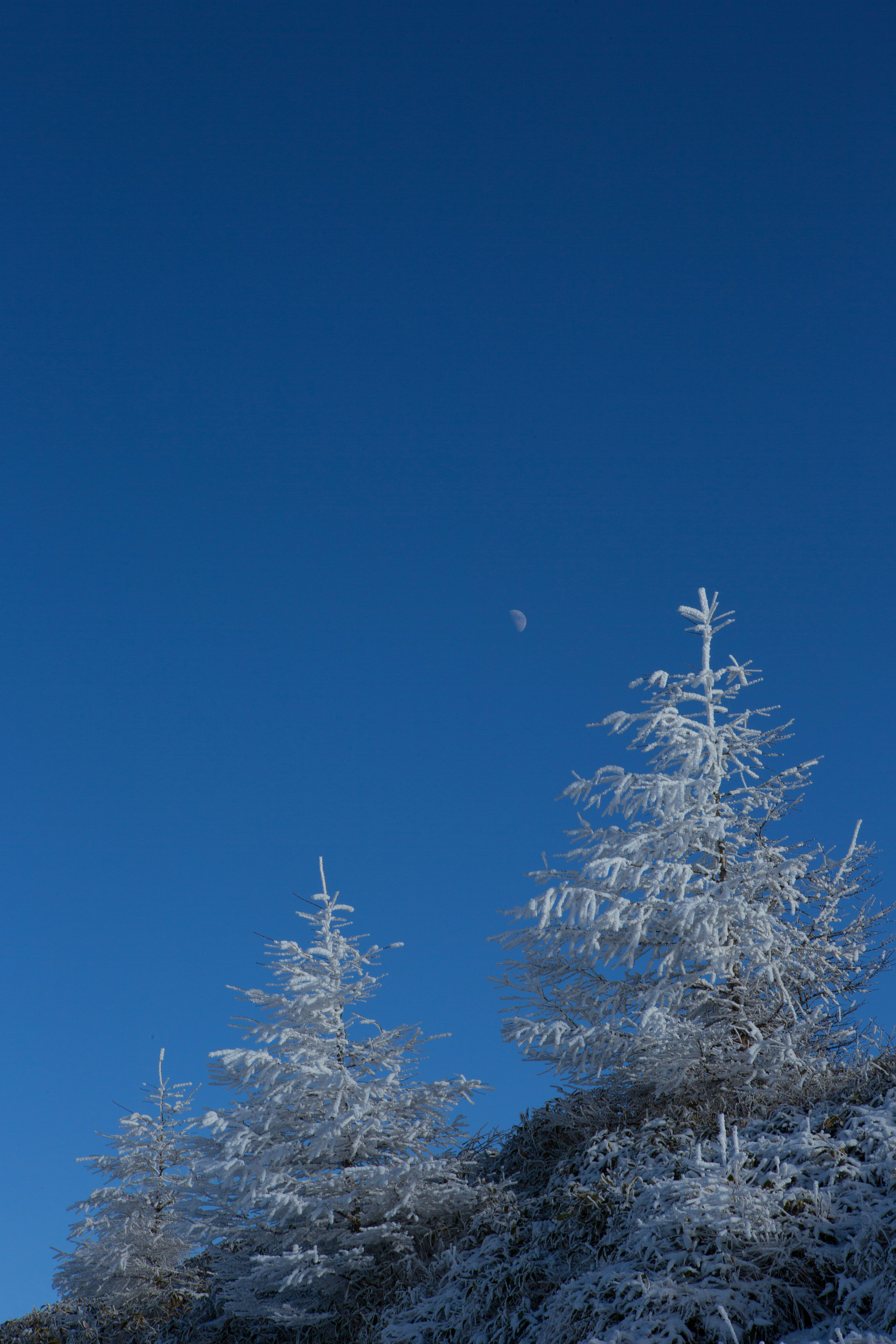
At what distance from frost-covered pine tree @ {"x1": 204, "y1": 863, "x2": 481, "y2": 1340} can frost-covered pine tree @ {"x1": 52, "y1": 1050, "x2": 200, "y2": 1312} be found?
13.0 ft

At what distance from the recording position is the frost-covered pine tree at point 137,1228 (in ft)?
55.5

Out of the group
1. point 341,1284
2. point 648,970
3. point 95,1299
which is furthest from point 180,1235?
point 648,970

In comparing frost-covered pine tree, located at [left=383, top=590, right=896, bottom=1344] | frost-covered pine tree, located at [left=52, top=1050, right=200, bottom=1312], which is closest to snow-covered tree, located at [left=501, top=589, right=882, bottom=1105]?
frost-covered pine tree, located at [left=383, top=590, right=896, bottom=1344]

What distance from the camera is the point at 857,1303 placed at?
6078mm

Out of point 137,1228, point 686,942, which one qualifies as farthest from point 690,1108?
point 137,1228

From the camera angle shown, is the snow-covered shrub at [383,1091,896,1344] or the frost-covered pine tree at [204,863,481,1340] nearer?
the snow-covered shrub at [383,1091,896,1344]

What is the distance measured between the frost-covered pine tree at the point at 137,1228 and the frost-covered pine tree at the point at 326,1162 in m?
3.97

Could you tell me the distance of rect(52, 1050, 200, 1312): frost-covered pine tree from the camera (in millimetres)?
16906

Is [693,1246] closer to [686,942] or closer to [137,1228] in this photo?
[686,942]

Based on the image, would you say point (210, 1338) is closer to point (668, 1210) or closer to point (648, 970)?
point (648, 970)

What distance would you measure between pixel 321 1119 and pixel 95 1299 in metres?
9.57

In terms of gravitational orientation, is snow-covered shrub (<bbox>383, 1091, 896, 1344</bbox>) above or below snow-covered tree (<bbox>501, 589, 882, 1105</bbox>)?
below

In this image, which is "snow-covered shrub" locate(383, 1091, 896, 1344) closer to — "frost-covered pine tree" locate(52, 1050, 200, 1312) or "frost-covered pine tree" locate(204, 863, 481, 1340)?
"frost-covered pine tree" locate(204, 863, 481, 1340)

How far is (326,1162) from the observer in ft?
39.8
